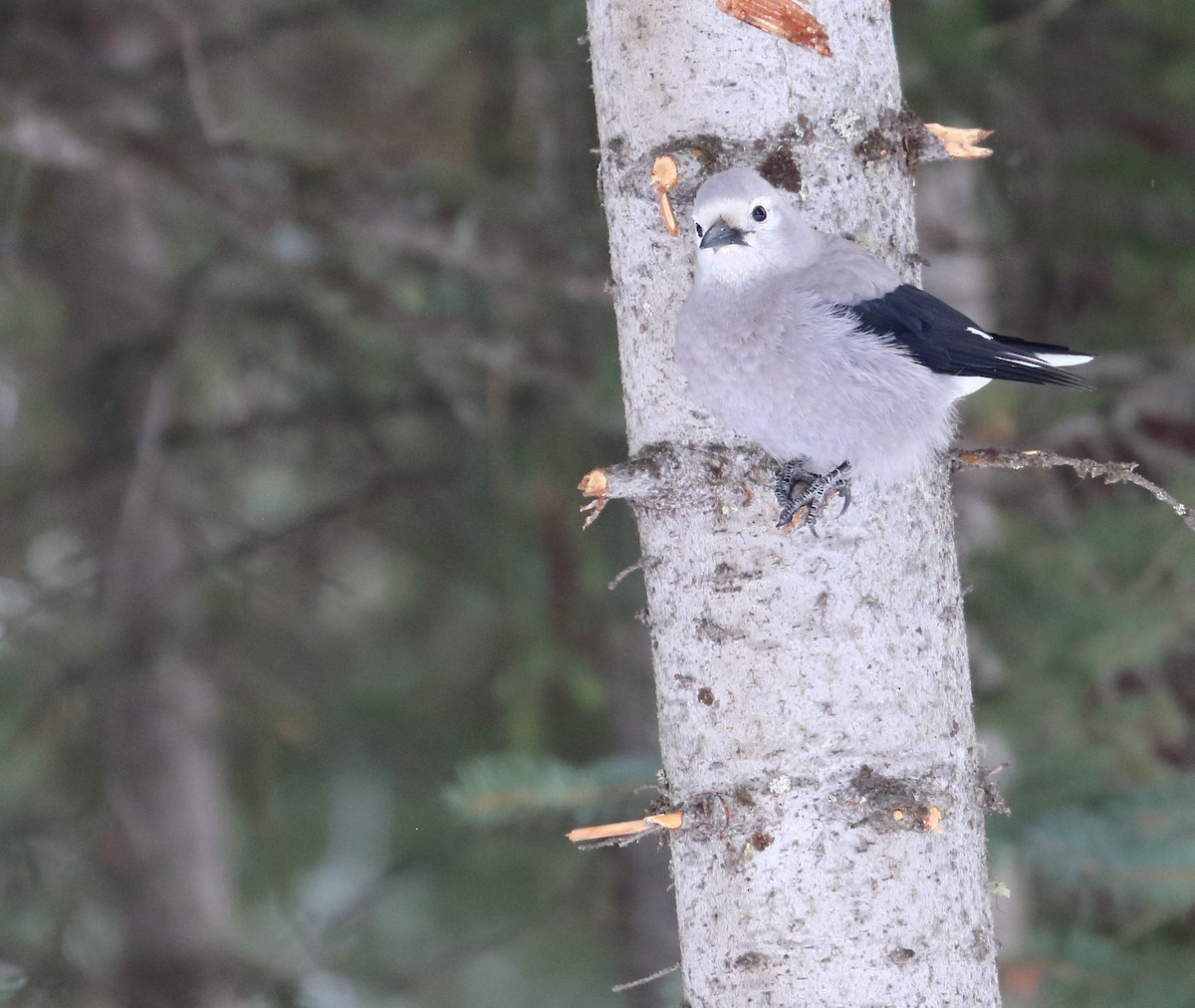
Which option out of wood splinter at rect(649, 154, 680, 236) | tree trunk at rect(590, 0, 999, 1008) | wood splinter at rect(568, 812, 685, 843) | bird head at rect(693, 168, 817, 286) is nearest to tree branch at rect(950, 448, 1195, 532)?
tree trunk at rect(590, 0, 999, 1008)

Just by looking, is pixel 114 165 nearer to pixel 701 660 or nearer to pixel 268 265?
pixel 268 265

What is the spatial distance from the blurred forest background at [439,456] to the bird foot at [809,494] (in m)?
1.35

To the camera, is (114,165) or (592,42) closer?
(592,42)

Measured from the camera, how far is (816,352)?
2264mm

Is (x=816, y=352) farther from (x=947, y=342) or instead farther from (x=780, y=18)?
(x=780, y=18)

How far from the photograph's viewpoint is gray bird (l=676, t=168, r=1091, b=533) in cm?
206

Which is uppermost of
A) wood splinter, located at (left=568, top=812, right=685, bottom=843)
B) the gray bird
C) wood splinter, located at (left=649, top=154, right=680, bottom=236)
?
wood splinter, located at (left=649, top=154, right=680, bottom=236)

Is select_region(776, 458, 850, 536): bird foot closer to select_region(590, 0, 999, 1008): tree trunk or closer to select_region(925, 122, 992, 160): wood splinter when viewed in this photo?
select_region(590, 0, 999, 1008): tree trunk

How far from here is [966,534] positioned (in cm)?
474

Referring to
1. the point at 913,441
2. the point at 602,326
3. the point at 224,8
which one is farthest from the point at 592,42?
the point at 224,8

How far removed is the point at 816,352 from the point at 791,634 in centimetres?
52

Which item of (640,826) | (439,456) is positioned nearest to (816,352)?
(640,826)

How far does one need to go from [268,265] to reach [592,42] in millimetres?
2889

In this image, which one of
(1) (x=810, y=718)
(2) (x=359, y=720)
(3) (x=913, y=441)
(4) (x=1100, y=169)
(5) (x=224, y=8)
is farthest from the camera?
(2) (x=359, y=720)
